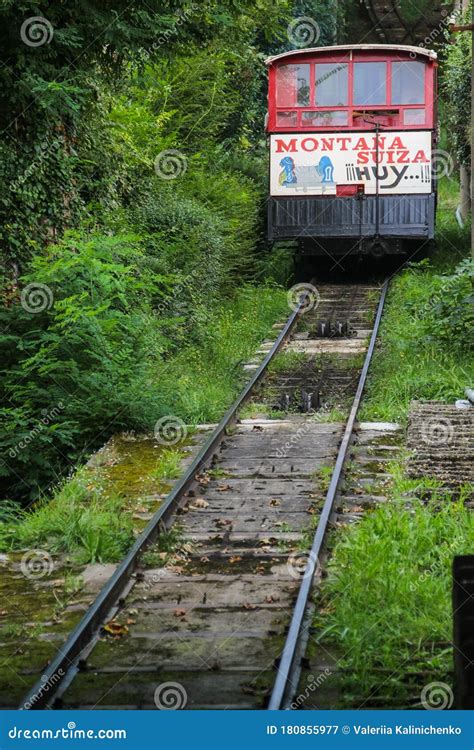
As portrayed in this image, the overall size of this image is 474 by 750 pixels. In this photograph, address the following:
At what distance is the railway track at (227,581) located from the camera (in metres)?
5.58

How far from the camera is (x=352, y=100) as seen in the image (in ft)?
61.9

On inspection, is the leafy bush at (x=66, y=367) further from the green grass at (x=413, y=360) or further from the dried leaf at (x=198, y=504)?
the green grass at (x=413, y=360)

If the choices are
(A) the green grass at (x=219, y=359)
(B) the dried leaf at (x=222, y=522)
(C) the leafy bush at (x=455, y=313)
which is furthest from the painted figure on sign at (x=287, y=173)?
(B) the dried leaf at (x=222, y=522)

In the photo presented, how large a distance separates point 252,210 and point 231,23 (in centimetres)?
875

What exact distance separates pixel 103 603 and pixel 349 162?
13.2 meters

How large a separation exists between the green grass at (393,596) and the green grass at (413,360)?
3805 millimetres

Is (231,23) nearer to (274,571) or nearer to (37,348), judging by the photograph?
(37,348)

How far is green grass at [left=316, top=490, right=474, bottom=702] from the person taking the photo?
5.70 m

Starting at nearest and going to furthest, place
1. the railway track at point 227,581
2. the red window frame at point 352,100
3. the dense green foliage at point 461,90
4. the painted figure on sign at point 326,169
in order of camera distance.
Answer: the railway track at point 227,581
the painted figure on sign at point 326,169
the red window frame at point 352,100
the dense green foliage at point 461,90

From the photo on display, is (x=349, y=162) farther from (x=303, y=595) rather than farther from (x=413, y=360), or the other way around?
(x=303, y=595)

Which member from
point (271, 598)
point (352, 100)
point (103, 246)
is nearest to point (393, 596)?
point (271, 598)

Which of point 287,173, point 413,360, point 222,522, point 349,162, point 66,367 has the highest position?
point 349,162

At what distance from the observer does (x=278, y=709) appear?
5.09 m

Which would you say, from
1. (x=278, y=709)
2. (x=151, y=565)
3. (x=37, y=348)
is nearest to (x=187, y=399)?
(x=37, y=348)
